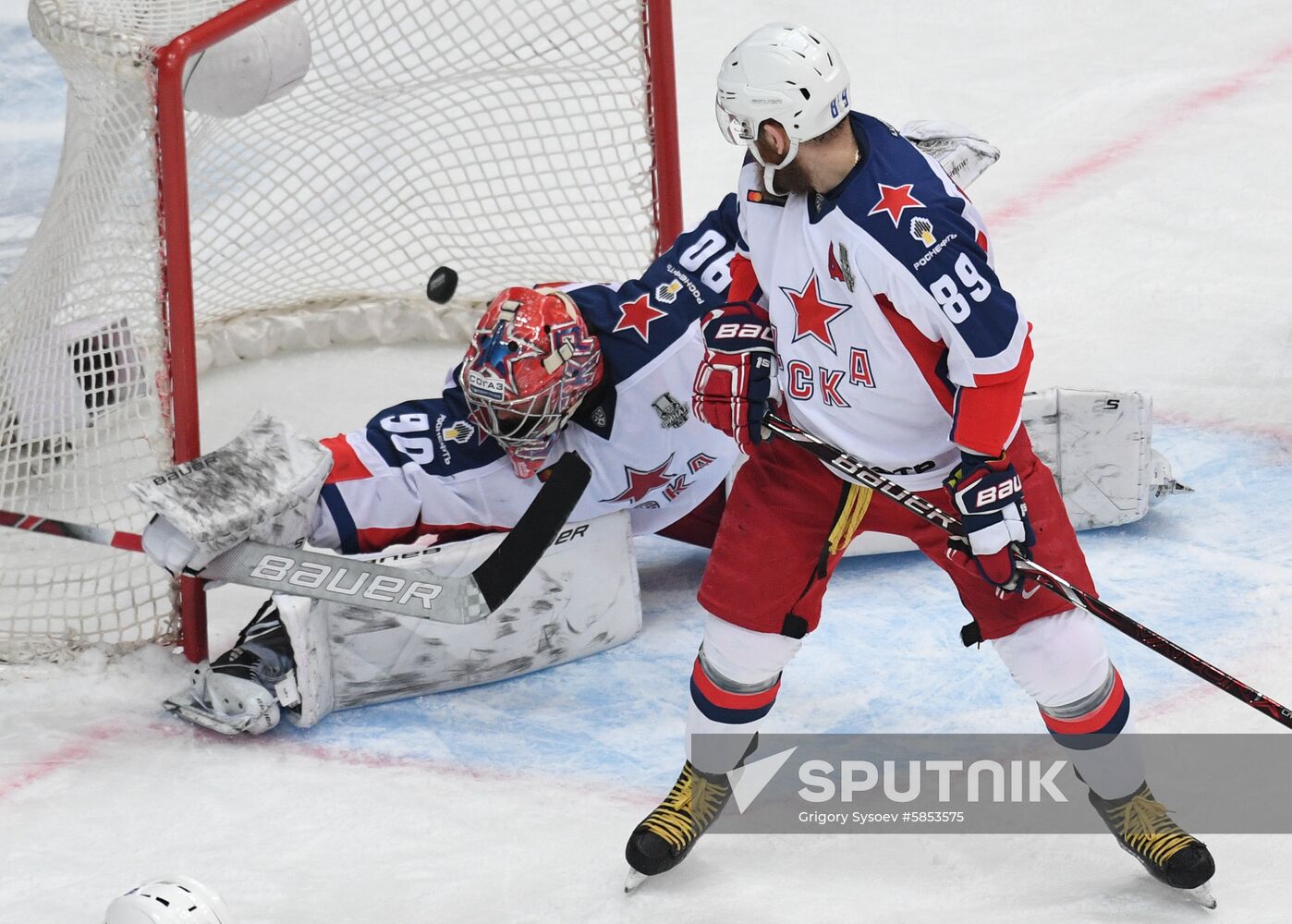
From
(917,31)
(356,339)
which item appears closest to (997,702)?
(356,339)

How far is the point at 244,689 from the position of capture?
104 inches

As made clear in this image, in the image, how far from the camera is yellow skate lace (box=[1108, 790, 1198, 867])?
2.19 m

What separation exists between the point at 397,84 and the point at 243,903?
2029 millimetres

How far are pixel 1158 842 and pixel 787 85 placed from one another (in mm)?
1088

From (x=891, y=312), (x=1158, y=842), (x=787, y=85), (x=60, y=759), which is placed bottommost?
(x=60, y=759)

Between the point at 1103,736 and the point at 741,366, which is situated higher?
the point at 741,366

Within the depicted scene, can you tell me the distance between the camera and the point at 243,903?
2.28 metres

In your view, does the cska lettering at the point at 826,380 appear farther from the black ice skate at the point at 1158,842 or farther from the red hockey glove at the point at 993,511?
the black ice skate at the point at 1158,842

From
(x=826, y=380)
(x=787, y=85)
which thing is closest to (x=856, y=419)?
(x=826, y=380)

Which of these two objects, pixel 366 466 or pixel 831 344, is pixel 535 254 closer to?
pixel 366 466

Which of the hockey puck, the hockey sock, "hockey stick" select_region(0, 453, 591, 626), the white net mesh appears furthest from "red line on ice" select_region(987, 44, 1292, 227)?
the hockey sock

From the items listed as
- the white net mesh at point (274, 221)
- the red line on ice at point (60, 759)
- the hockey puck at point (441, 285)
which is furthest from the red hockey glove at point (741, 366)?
the hockey puck at point (441, 285)

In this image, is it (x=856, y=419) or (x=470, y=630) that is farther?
(x=470, y=630)

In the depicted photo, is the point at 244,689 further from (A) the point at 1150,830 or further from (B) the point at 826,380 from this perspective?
(A) the point at 1150,830
